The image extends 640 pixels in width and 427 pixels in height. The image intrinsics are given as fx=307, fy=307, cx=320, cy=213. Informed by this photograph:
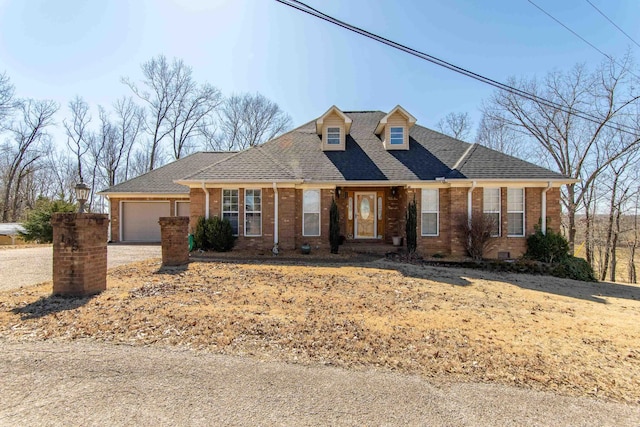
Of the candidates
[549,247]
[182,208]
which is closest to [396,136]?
[549,247]

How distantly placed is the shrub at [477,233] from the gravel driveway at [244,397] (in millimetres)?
8969

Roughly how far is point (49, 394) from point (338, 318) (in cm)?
338

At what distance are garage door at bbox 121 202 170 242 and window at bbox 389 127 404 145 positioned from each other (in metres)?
12.1

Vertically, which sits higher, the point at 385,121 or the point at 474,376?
the point at 385,121

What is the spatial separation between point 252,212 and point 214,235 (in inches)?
66.5

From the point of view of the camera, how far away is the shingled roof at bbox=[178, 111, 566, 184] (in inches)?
466

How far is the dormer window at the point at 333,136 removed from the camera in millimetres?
14281

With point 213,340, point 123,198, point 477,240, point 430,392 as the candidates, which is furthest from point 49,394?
point 123,198

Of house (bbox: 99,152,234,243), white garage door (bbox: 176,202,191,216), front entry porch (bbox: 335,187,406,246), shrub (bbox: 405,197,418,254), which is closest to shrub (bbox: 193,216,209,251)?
house (bbox: 99,152,234,243)

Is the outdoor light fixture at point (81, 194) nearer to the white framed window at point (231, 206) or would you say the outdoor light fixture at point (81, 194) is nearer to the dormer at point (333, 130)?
the white framed window at point (231, 206)

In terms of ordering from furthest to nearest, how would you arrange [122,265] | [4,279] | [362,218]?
[362,218], [122,265], [4,279]

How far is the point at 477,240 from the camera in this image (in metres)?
11.1

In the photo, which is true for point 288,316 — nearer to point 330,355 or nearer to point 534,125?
point 330,355

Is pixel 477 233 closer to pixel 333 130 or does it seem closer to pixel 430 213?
pixel 430 213
